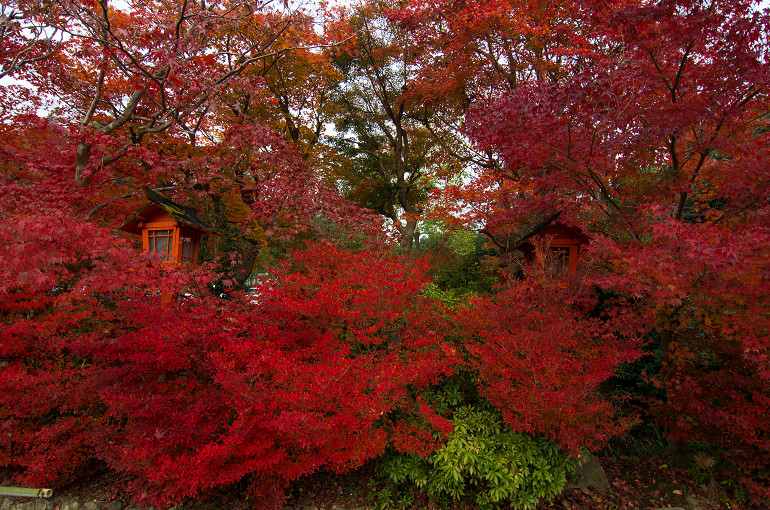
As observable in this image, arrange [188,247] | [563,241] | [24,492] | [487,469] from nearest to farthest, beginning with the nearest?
[487,469], [24,492], [188,247], [563,241]

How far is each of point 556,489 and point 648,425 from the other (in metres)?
2.21

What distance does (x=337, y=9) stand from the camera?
8492 millimetres

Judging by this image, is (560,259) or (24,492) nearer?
(24,492)

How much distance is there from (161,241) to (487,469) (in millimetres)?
4819

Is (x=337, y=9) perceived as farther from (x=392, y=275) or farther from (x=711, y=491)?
(x=711, y=491)

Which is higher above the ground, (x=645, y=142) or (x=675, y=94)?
(x=675, y=94)

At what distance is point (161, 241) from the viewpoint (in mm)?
5094

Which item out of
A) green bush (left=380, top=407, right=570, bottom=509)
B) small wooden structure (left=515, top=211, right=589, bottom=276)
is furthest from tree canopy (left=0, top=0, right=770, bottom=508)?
small wooden structure (left=515, top=211, right=589, bottom=276)

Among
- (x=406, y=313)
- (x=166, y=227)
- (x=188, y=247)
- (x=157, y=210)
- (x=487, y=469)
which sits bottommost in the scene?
(x=487, y=469)

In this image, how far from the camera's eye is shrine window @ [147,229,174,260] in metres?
5.04

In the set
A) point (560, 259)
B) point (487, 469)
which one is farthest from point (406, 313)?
point (560, 259)

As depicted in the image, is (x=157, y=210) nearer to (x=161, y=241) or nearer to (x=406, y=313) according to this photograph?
(x=161, y=241)

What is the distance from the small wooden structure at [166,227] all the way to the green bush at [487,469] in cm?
380

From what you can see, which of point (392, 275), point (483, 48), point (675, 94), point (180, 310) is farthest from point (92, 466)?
point (483, 48)
